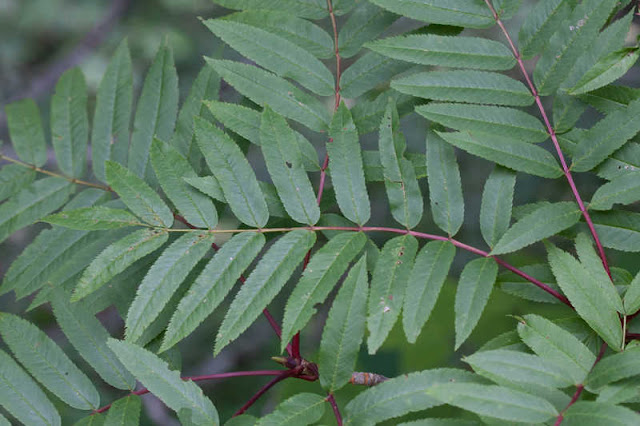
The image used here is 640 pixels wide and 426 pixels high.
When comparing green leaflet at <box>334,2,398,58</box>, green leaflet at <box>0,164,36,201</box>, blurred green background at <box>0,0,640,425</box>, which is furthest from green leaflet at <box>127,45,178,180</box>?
blurred green background at <box>0,0,640,425</box>

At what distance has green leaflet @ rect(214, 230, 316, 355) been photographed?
3.92 ft

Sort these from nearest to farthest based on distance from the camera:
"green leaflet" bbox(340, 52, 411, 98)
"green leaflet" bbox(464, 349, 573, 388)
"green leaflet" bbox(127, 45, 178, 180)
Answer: "green leaflet" bbox(464, 349, 573, 388) → "green leaflet" bbox(340, 52, 411, 98) → "green leaflet" bbox(127, 45, 178, 180)

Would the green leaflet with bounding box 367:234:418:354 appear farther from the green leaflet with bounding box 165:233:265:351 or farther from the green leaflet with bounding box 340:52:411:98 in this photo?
the green leaflet with bounding box 340:52:411:98

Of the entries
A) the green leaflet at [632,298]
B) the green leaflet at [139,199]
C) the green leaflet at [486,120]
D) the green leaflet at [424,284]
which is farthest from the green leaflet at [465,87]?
the green leaflet at [139,199]

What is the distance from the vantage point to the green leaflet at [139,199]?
133cm

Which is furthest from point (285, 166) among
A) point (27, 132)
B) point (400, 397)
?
point (27, 132)

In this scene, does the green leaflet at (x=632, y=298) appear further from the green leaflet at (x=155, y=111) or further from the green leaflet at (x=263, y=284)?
the green leaflet at (x=155, y=111)

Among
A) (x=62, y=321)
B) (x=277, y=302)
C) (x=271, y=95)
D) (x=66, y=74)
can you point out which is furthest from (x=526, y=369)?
(x=277, y=302)

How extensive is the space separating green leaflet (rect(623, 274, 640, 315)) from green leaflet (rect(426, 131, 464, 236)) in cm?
36

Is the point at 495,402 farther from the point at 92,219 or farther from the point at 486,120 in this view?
the point at 92,219

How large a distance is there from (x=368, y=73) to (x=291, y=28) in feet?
0.73

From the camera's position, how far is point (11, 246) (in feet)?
11.7

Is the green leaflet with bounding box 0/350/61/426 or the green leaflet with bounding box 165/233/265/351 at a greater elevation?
the green leaflet with bounding box 165/233/265/351

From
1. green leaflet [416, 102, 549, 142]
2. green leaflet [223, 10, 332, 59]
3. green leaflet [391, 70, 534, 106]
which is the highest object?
green leaflet [223, 10, 332, 59]
